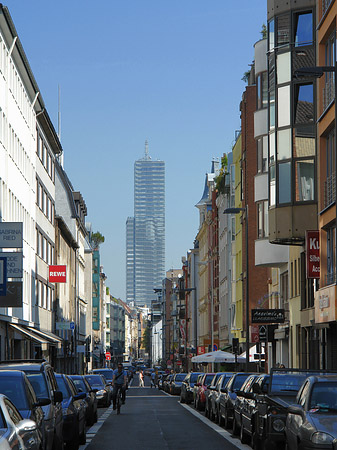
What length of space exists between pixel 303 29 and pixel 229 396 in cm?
1762

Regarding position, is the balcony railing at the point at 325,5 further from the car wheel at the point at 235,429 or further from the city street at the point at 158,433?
the car wheel at the point at 235,429

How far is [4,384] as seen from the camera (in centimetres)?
1511

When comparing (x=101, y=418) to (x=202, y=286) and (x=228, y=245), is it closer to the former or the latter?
(x=228, y=245)

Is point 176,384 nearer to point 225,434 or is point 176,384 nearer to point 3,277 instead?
point 225,434

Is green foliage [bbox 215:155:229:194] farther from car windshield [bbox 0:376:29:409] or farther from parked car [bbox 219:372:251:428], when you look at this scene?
car windshield [bbox 0:376:29:409]

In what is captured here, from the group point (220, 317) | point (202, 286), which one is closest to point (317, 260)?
point (220, 317)

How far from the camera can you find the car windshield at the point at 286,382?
1931 cm

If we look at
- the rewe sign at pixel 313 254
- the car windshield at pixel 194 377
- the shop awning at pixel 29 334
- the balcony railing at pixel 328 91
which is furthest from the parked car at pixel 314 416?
the car windshield at pixel 194 377

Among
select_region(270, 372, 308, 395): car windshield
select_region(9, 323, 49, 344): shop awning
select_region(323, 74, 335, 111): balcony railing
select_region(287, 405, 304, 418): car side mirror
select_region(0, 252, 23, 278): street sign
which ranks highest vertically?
select_region(323, 74, 335, 111): balcony railing

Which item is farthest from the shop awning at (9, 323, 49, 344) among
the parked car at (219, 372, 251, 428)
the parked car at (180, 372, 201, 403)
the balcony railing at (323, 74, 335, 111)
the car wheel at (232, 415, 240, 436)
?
the car wheel at (232, 415, 240, 436)

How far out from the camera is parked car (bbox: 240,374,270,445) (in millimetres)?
19914

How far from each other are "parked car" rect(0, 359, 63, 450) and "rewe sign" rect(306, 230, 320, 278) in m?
17.0

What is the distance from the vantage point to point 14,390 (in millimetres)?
15062

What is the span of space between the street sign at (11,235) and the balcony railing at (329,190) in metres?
9.97
